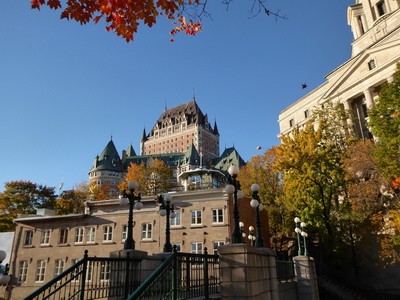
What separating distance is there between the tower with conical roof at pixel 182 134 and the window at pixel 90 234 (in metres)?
113

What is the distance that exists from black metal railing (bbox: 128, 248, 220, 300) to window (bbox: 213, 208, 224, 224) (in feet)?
59.0

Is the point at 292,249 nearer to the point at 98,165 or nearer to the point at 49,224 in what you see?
the point at 49,224

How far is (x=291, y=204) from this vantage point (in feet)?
99.1

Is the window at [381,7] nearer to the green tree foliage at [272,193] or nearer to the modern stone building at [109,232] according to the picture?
the green tree foliage at [272,193]

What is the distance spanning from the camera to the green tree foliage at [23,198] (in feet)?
186

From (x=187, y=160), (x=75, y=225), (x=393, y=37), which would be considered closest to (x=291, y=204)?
(x=75, y=225)

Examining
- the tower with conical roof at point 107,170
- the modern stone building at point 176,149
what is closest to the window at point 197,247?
the modern stone building at point 176,149

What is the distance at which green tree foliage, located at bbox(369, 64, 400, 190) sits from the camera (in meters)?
21.6

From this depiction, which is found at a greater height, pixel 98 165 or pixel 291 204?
pixel 98 165

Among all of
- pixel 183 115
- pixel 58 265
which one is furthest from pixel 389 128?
pixel 183 115

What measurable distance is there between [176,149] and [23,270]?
12457 cm

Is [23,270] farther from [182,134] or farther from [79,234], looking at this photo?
[182,134]

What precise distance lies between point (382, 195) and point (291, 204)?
8364 millimetres

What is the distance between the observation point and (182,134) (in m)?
156
